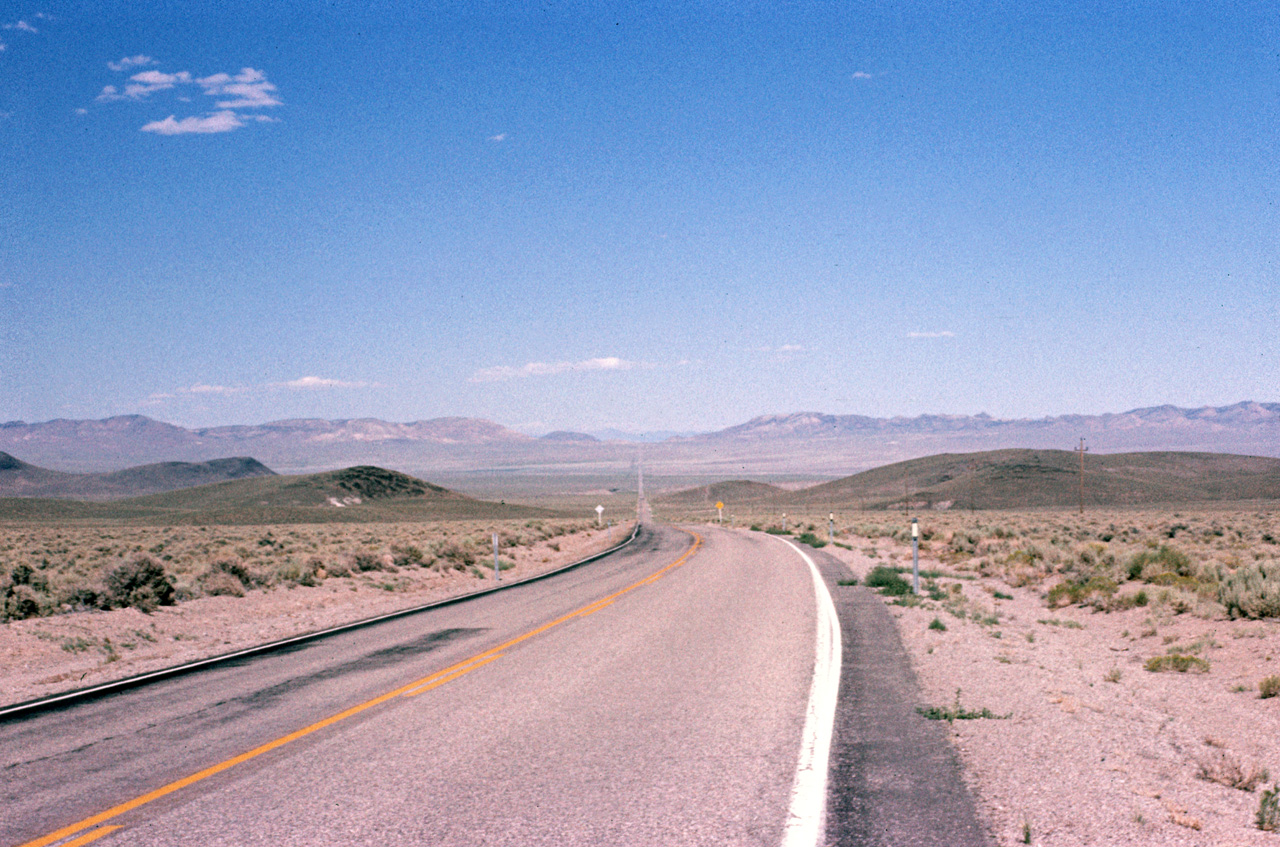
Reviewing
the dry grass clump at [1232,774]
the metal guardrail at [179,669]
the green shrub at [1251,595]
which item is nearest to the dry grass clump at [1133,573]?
the green shrub at [1251,595]

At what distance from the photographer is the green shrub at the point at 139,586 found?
51.9 feet

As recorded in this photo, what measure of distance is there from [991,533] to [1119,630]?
19545mm

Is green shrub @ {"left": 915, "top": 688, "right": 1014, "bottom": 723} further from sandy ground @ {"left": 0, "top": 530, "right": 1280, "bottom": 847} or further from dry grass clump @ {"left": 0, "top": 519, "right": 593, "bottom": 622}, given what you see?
dry grass clump @ {"left": 0, "top": 519, "right": 593, "bottom": 622}

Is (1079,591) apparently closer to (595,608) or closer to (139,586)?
(595,608)

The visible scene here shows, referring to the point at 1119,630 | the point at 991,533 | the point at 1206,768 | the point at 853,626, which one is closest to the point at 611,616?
the point at 853,626

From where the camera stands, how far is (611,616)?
45.8 ft

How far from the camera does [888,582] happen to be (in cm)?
1748

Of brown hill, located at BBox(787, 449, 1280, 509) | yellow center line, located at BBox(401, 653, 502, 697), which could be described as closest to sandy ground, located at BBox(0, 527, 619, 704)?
yellow center line, located at BBox(401, 653, 502, 697)

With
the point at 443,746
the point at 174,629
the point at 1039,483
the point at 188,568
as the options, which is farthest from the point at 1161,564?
the point at 1039,483

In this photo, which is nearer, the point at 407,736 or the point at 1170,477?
the point at 407,736

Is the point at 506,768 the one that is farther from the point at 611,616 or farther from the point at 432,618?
the point at 432,618

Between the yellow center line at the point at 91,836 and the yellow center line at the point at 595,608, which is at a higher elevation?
the yellow center line at the point at 91,836

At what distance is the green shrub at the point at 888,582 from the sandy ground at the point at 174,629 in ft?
30.2

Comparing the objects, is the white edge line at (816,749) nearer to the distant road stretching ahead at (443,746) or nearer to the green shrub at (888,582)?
the distant road stretching ahead at (443,746)
